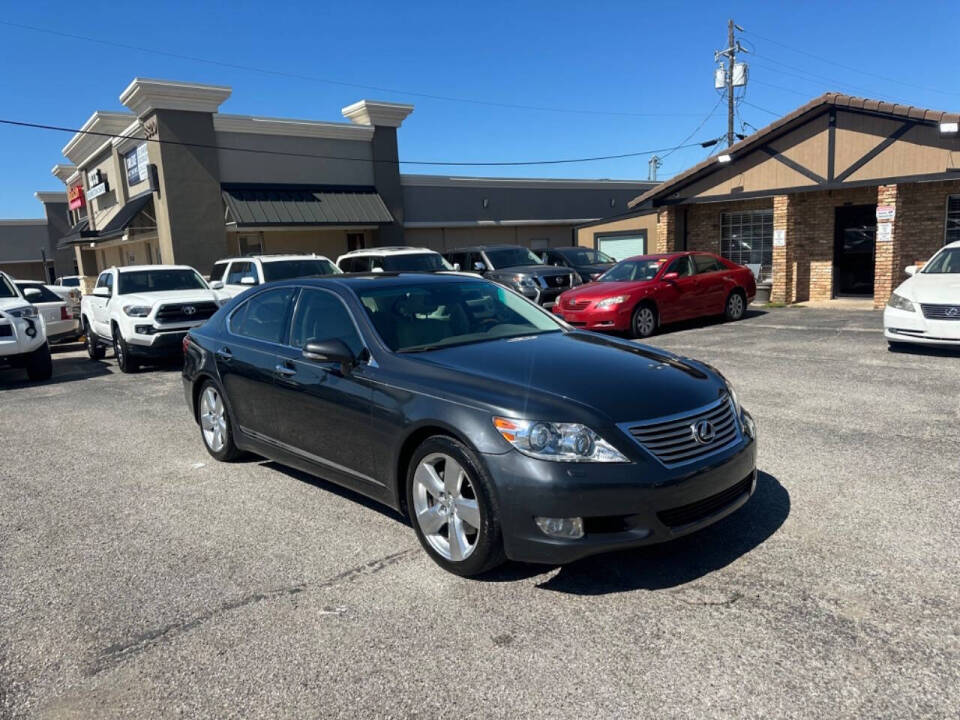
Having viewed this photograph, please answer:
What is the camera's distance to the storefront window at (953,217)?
53.2 feet

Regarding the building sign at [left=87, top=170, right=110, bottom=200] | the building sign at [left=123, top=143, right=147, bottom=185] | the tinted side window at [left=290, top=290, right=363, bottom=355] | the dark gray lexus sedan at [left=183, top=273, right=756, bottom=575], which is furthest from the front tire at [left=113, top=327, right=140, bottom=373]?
the building sign at [left=87, top=170, right=110, bottom=200]

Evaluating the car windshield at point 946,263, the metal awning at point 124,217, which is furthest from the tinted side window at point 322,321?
the metal awning at point 124,217

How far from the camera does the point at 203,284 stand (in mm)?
13453

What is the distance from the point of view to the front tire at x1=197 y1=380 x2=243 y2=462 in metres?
5.90

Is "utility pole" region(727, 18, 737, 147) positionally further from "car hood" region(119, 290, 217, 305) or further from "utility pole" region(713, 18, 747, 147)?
"car hood" region(119, 290, 217, 305)

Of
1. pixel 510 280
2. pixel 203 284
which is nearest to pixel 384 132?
pixel 510 280

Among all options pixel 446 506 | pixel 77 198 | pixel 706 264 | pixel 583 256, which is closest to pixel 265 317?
pixel 446 506

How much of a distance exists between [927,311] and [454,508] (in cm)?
827

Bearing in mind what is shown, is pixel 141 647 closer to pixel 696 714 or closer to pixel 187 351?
pixel 696 714

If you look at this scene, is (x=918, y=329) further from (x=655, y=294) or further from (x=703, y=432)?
(x=703, y=432)

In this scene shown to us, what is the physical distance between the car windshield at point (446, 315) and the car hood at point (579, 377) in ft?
0.60

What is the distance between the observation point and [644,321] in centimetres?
1358

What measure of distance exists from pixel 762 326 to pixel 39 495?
1235 centimetres

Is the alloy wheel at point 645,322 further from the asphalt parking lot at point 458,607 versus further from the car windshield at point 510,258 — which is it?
the asphalt parking lot at point 458,607
